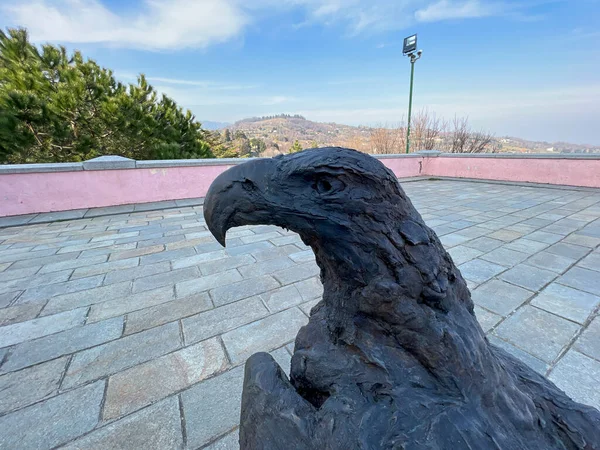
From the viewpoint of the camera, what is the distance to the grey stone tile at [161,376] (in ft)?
6.19

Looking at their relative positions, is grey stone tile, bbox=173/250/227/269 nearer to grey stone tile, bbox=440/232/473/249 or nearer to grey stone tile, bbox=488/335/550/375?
grey stone tile, bbox=488/335/550/375

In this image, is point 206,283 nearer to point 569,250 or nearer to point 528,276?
point 528,276

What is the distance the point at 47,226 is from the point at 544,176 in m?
15.4

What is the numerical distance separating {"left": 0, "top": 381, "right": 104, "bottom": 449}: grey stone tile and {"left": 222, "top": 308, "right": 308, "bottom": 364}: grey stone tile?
3.06ft

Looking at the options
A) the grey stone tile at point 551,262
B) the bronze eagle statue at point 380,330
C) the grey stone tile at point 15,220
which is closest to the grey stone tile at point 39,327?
the bronze eagle statue at point 380,330

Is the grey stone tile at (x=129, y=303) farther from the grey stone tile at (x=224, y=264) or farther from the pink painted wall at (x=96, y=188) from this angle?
the pink painted wall at (x=96, y=188)

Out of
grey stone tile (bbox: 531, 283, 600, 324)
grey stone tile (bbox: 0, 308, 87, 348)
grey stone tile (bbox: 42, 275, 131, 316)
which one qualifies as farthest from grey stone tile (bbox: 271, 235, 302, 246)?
grey stone tile (bbox: 531, 283, 600, 324)

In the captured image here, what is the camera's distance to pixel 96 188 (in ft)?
24.7

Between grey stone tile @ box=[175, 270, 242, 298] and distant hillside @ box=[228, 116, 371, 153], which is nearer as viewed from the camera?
grey stone tile @ box=[175, 270, 242, 298]

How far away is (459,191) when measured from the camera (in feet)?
32.9

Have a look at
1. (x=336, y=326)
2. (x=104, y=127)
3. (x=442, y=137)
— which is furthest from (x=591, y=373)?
(x=442, y=137)

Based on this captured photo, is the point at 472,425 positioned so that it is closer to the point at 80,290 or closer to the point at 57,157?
the point at 80,290

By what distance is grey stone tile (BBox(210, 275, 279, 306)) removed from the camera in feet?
10.4

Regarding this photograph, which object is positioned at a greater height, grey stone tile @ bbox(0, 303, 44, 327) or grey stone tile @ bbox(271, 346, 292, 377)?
grey stone tile @ bbox(0, 303, 44, 327)
